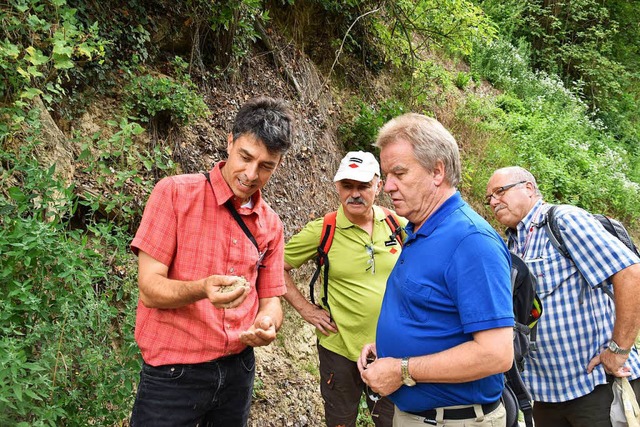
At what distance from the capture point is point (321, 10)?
802 centimetres

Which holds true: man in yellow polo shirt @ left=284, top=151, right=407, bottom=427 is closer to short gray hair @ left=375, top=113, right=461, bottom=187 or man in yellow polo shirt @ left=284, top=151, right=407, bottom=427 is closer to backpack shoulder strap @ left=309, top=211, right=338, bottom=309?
backpack shoulder strap @ left=309, top=211, right=338, bottom=309

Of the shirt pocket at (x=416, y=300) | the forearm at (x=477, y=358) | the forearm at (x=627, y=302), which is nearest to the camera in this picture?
the forearm at (x=477, y=358)

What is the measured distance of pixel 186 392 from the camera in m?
2.38

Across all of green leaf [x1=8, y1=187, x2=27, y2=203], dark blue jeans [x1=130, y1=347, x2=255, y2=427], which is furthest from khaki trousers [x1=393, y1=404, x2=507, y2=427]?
green leaf [x1=8, y1=187, x2=27, y2=203]

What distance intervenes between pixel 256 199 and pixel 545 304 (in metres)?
1.95

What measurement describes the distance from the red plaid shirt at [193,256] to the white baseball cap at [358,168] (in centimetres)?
115

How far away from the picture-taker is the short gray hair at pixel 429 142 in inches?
91.0

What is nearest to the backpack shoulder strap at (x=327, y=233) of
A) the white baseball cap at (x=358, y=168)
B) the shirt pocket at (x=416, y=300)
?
the white baseball cap at (x=358, y=168)

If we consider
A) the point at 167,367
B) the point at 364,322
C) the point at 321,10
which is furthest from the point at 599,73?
the point at 167,367

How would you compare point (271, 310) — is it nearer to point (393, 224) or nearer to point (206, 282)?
point (206, 282)

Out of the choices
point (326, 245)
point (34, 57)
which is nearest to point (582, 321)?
point (326, 245)

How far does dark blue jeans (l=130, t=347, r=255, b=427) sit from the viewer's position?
7.69ft

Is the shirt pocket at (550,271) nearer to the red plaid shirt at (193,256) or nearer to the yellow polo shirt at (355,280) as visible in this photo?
the yellow polo shirt at (355,280)

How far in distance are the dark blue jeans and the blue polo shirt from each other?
0.83 m
